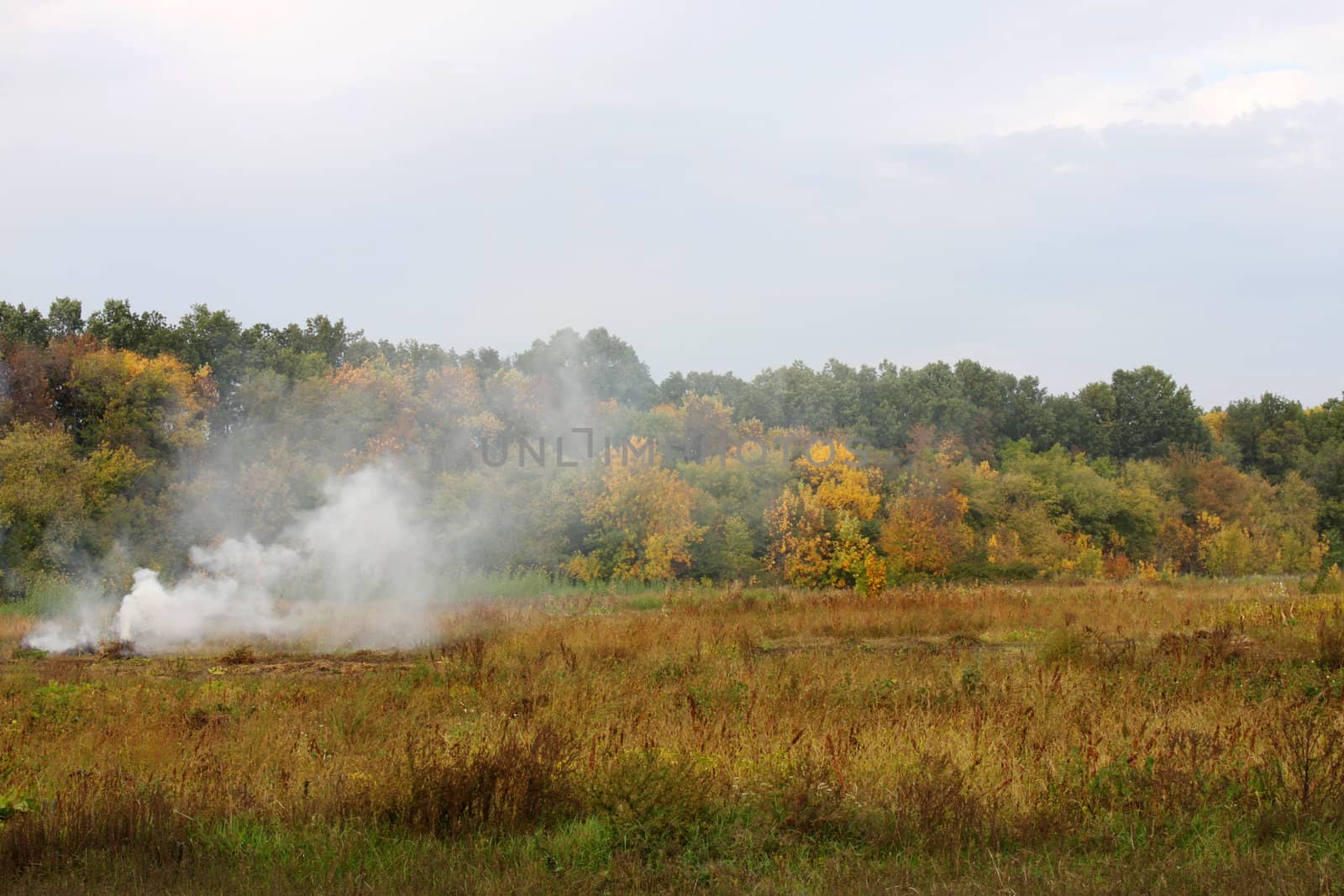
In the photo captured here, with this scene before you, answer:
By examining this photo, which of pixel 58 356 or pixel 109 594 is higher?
pixel 58 356

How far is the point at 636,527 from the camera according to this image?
35.1m

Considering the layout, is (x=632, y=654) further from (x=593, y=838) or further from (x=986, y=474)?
(x=986, y=474)

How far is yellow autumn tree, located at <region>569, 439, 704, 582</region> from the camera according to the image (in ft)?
112

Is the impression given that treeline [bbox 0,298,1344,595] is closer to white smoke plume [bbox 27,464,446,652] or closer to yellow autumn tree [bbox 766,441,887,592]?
yellow autumn tree [bbox 766,441,887,592]

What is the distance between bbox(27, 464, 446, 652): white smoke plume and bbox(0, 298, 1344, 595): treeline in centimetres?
375

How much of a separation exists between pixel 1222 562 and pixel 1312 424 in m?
25.3

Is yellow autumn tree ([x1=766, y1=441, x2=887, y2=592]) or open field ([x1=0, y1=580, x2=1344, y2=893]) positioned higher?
open field ([x1=0, y1=580, x2=1344, y2=893])

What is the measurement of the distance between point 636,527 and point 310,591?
1445 centimetres

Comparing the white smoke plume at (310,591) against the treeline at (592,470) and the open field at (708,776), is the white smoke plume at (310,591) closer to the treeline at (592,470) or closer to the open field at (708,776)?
the treeline at (592,470)

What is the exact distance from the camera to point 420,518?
103ft

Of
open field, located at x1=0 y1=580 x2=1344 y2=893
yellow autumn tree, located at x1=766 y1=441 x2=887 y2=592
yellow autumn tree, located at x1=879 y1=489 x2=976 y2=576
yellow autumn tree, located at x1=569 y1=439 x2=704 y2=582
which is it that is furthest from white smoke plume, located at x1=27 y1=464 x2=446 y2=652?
yellow autumn tree, located at x1=879 y1=489 x2=976 y2=576

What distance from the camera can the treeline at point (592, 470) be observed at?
33125mm

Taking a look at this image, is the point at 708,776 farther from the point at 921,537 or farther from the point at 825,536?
the point at 921,537

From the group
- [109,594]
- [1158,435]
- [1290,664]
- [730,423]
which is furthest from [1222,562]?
[109,594]
